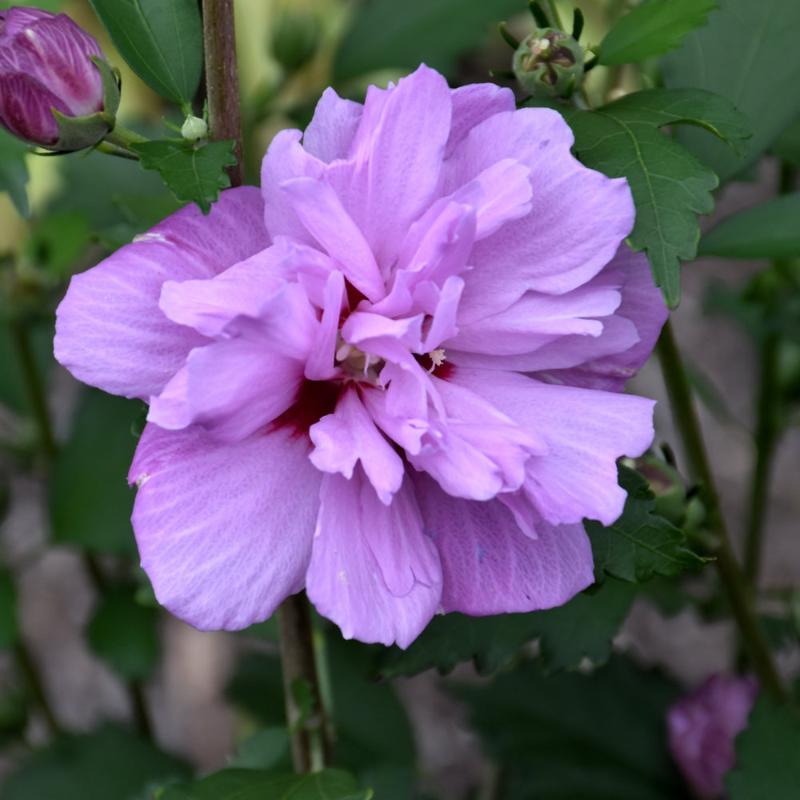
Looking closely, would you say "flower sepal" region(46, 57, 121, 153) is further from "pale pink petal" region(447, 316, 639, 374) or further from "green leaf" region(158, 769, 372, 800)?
"green leaf" region(158, 769, 372, 800)

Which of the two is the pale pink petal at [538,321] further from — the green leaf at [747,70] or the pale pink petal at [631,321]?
the green leaf at [747,70]

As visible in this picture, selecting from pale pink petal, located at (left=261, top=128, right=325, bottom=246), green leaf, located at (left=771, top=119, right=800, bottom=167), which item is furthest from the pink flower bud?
green leaf, located at (left=771, top=119, right=800, bottom=167)

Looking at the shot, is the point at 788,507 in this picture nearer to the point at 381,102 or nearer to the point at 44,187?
the point at 44,187

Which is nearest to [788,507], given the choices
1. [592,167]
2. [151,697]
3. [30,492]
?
[151,697]

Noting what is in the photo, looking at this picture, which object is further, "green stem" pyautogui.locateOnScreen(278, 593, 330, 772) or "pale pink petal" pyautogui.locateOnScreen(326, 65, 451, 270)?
"green stem" pyautogui.locateOnScreen(278, 593, 330, 772)

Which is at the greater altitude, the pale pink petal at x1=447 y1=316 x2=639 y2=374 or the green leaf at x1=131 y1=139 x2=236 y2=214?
the green leaf at x1=131 y1=139 x2=236 y2=214

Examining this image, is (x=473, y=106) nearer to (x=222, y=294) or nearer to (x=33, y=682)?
(x=222, y=294)
